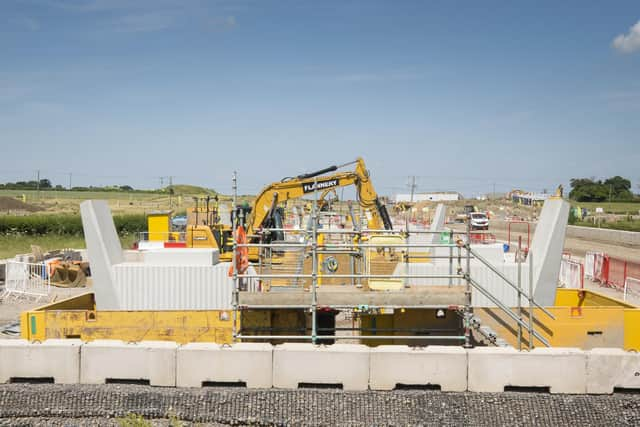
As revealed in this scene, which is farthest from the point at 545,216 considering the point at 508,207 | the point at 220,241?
the point at 508,207

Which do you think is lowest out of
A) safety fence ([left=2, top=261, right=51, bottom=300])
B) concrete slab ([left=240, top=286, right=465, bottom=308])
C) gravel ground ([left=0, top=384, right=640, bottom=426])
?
safety fence ([left=2, top=261, right=51, bottom=300])

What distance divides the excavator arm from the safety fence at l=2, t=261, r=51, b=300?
8.75 metres

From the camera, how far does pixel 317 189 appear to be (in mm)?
20719

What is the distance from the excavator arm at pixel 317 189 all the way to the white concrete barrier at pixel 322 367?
13295mm

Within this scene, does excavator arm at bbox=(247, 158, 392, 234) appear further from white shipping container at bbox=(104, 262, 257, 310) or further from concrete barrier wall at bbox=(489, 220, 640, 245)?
concrete barrier wall at bbox=(489, 220, 640, 245)

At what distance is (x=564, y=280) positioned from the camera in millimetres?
23438

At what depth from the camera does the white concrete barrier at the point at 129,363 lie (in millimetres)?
7617

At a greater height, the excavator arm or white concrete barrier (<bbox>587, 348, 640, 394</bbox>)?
the excavator arm

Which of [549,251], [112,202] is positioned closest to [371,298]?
[549,251]

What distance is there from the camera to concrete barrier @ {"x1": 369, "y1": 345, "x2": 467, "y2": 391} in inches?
293

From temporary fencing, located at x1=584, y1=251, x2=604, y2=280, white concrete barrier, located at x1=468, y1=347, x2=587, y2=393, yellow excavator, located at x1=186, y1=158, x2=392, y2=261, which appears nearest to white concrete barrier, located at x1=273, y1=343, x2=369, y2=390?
white concrete barrier, located at x1=468, y1=347, x2=587, y2=393

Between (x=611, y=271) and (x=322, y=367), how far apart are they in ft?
73.2

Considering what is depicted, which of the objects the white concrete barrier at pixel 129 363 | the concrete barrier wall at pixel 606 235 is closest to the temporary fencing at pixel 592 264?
the concrete barrier wall at pixel 606 235

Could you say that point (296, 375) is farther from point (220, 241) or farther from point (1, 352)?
point (220, 241)
